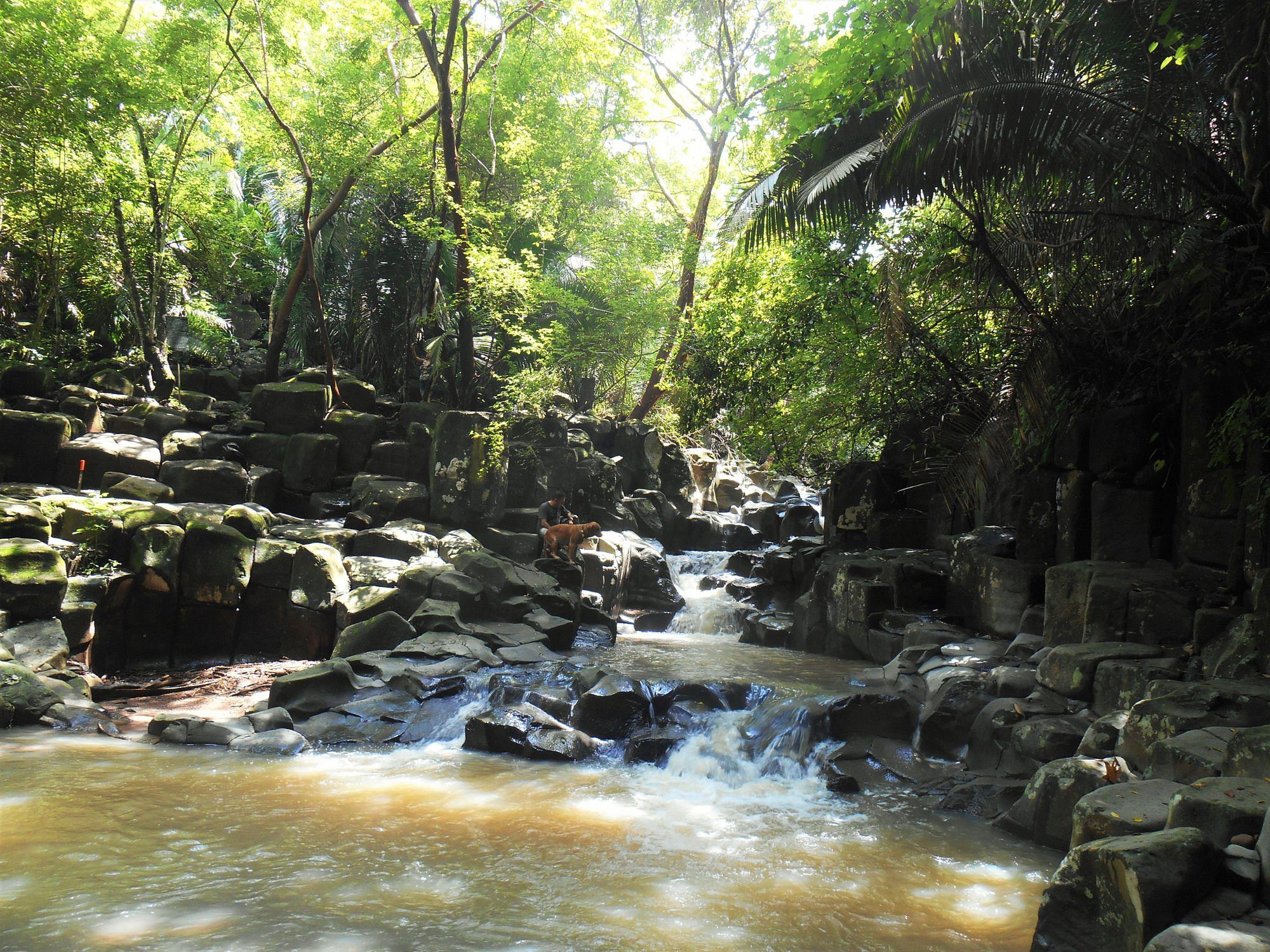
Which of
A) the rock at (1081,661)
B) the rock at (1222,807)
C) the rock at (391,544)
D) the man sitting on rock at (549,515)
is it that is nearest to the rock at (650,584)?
the man sitting on rock at (549,515)

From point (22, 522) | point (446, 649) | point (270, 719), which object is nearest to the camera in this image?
point (270, 719)

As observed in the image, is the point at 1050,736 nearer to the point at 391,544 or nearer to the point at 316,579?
the point at 316,579

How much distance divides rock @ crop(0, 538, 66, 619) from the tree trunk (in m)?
11.1

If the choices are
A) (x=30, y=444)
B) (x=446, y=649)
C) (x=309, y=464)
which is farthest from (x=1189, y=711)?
(x=30, y=444)

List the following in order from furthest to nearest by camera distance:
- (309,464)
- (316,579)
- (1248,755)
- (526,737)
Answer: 1. (309,464)
2. (316,579)
3. (526,737)
4. (1248,755)

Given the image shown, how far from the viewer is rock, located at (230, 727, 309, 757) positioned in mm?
7262

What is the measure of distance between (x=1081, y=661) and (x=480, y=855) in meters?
4.75

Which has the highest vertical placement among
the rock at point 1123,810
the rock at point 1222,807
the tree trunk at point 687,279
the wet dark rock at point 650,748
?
the tree trunk at point 687,279

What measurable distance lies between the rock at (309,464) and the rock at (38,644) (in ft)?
20.1

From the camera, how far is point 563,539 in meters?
13.3

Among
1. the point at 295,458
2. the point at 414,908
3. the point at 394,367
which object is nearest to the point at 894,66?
the point at 414,908

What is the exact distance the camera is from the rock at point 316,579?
10.6 meters

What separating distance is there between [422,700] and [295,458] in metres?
7.98

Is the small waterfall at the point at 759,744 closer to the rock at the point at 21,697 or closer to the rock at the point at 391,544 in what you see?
the rock at the point at 21,697
